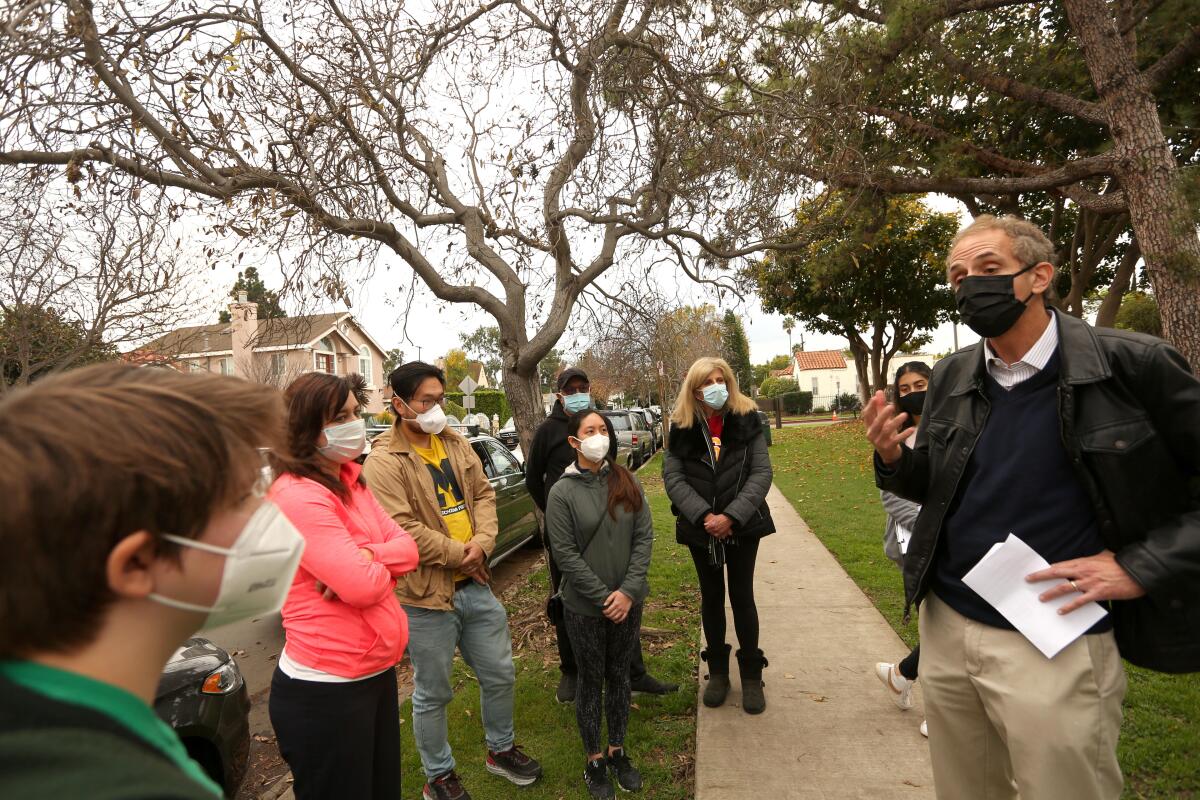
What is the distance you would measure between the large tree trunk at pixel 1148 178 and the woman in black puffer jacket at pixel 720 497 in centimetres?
475

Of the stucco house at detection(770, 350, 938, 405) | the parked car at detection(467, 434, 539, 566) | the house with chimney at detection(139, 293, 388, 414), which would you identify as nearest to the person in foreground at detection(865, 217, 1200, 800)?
the house with chimney at detection(139, 293, 388, 414)

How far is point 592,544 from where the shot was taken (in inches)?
140

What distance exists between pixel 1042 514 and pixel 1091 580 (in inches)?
8.5

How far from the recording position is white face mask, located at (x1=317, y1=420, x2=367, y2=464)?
8.72 ft

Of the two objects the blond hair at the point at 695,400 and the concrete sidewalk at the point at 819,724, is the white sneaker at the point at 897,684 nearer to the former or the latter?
the concrete sidewalk at the point at 819,724

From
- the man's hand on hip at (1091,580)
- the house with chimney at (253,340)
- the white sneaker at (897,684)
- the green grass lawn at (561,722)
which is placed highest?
the house with chimney at (253,340)

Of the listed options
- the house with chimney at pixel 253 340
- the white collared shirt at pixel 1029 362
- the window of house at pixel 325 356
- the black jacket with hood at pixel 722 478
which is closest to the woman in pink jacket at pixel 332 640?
the house with chimney at pixel 253 340

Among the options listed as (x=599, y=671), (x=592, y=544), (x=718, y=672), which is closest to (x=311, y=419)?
(x=592, y=544)

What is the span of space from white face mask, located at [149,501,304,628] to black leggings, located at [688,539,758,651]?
10.4 feet

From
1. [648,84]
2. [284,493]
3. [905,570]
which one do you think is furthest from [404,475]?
[648,84]

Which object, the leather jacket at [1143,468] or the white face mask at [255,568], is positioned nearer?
the white face mask at [255,568]

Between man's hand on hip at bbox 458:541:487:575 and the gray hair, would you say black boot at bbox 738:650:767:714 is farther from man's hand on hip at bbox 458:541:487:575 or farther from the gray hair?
the gray hair

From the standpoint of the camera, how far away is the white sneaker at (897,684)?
3.94m

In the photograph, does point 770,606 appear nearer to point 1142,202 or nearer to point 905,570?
point 905,570
